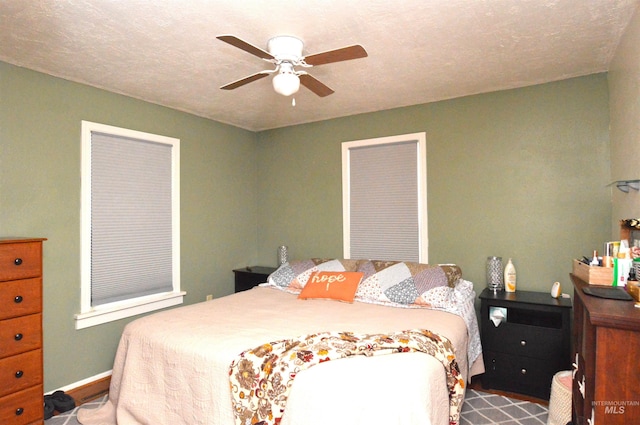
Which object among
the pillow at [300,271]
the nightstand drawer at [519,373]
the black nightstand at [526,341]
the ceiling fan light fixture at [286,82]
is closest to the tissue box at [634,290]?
the black nightstand at [526,341]

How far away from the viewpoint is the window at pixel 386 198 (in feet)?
12.8

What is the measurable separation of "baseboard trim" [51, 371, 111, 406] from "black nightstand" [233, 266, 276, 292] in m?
1.65

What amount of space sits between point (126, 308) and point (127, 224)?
0.75 metres

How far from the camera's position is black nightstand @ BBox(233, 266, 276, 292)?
14.6 feet

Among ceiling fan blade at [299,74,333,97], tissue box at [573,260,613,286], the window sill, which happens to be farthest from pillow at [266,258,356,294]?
tissue box at [573,260,613,286]

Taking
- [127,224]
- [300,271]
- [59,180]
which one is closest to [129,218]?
[127,224]

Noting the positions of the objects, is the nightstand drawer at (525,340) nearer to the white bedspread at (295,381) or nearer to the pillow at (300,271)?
the white bedspread at (295,381)

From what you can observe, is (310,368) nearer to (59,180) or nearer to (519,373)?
(519,373)

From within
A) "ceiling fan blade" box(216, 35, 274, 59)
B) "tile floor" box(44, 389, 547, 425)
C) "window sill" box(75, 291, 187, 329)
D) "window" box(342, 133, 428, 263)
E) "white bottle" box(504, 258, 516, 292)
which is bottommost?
"tile floor" box(44, 389, 547, 425)

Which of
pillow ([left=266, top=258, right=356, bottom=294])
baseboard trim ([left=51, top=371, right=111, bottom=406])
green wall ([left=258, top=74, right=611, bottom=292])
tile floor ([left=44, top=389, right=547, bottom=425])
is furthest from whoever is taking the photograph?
pillow ([left=266, top=258, right=356, bottom=294])

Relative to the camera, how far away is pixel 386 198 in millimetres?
4098

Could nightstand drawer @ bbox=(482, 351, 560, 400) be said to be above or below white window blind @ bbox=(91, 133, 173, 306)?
below

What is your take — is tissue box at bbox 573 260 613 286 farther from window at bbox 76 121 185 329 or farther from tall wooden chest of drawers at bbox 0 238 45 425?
window at bbox 76 121 185 329

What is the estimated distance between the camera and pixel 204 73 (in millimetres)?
3023
